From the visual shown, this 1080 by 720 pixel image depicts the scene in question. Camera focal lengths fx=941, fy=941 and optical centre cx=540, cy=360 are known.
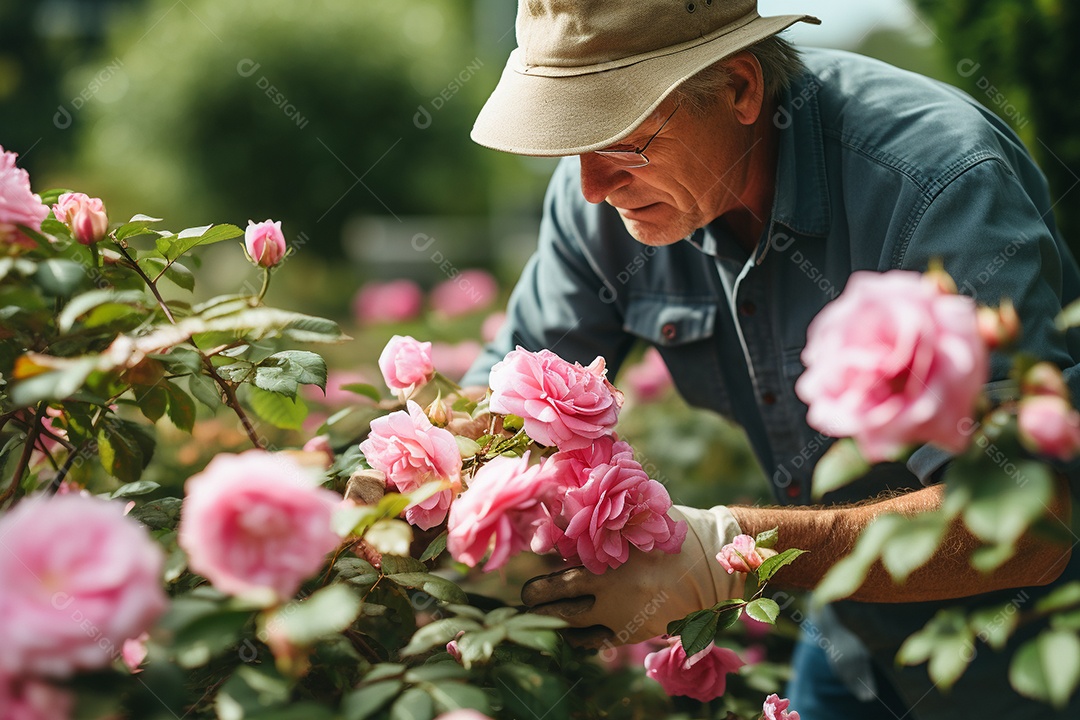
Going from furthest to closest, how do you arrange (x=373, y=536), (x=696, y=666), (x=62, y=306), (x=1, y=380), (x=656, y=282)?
(x=656, y=282)
(x=696, y=666)
(x=1, y=380)
(x=62, y=306)
(x=373, y=536)

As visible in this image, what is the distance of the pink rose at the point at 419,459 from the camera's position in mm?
1139

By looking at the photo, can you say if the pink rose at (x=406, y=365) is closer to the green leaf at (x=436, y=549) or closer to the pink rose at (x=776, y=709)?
the green leaf at (x=436, y=549)

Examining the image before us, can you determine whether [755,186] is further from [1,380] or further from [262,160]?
[262,160]

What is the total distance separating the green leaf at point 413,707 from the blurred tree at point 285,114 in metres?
9.46

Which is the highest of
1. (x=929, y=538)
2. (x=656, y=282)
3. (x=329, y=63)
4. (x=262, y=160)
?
(x=929, y=538)

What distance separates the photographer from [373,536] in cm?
91

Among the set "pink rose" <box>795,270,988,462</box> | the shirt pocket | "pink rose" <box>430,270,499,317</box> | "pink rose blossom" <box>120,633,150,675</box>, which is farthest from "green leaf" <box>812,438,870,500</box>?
"pink rose" <box>430,270,499,317</box>

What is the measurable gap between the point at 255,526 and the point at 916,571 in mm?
978

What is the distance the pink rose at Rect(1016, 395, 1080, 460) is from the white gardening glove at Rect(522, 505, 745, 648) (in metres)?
0.59

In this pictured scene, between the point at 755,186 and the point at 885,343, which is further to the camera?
the point at 755,186

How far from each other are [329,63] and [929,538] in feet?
34.1

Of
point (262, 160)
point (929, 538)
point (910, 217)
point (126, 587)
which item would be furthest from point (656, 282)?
point (262, 160)

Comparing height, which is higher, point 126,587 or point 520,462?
point 126,587

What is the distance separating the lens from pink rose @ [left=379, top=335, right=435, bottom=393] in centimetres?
137
